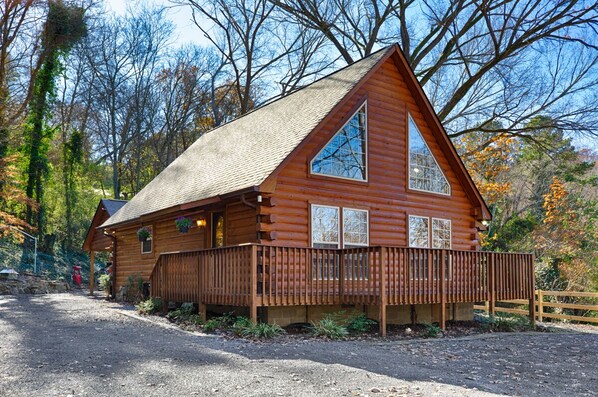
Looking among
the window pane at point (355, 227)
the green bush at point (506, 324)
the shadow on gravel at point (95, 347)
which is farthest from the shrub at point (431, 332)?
the shadow on gravel at point (95, 347)

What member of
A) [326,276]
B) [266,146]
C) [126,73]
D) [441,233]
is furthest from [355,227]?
[126,73]

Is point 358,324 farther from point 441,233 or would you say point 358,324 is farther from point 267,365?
point 441,233

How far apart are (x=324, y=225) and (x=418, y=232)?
3551 millimetres

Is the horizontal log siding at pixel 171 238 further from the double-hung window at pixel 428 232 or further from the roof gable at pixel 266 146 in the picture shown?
the double-hung window at pixel 428 232

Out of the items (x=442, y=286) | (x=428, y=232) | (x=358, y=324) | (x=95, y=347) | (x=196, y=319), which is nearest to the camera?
(x=95, y=347)

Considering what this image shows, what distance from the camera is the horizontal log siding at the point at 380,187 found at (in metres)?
13.3

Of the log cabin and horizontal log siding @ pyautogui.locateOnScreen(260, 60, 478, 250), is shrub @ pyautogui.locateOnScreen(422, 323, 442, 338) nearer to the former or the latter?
the log cabin

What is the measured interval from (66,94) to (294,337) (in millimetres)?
30979

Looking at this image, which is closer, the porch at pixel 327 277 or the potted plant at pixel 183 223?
the porch at pixel 327 277

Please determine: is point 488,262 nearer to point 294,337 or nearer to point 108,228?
point 294,337

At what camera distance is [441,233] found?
659 inches

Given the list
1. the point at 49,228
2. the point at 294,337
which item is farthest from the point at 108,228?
the point at 49,228

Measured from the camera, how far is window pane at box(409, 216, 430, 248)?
15903mm

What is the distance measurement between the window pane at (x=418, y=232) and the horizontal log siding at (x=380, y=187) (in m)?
0.23
